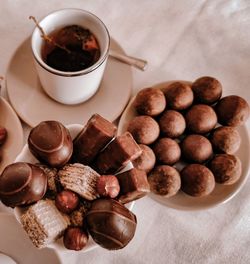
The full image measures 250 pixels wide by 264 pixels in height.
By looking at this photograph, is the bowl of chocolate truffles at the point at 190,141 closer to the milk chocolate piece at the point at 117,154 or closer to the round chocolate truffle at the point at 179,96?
the round chocolate truffle at the point at 179,96

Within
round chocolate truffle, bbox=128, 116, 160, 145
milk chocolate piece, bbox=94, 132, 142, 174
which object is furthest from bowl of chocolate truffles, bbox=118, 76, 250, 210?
milk chocolate piece, bbox=94, 132, 142, 174

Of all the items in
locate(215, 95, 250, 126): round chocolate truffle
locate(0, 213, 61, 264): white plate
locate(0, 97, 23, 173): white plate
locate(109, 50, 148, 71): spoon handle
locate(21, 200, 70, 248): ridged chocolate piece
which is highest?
locate(215, 95, 250, 126): round chocolate truffle

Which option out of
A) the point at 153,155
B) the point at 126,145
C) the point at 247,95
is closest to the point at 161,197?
the point at 153,155

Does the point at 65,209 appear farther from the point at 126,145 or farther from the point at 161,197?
the point at 161,197

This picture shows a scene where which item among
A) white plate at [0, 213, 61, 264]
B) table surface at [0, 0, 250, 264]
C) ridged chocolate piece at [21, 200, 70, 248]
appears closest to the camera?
ridged chocolate piece at [21, 200, 70, 248]

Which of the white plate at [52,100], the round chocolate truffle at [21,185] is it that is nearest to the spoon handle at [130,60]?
the white plate at [52,100]

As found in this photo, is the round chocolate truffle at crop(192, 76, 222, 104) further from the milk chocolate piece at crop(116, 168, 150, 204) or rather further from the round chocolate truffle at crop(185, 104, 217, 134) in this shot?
the milk chocolate piece at crop(116, 168, 150, 204)
